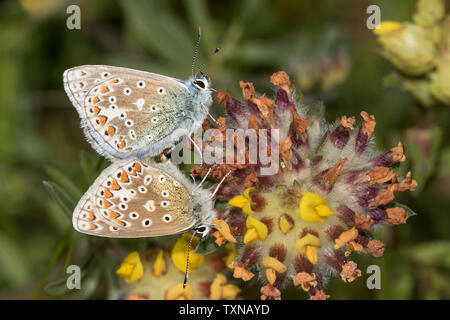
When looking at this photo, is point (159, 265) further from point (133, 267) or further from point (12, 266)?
point (12, 266)

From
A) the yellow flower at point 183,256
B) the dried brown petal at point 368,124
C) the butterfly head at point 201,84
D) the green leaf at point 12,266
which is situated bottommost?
the green leaf at point 12,266

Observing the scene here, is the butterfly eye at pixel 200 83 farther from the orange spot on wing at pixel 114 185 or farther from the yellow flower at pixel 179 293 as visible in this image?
the yellow flower at pixel 179 293

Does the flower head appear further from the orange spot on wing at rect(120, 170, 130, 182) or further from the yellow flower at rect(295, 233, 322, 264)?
the orange spot on wing at rect(120, 170, 130, 182)

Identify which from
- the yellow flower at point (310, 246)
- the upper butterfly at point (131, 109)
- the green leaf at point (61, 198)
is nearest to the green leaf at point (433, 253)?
the yellow flower at point (310, 246)

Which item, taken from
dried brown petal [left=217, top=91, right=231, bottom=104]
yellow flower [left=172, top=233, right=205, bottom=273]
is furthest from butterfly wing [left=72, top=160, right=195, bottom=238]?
dried brown petal [left=217, top=91, right=231, bottom=104]

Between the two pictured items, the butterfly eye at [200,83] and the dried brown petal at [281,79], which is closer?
the dried brown petal at [281,79]
